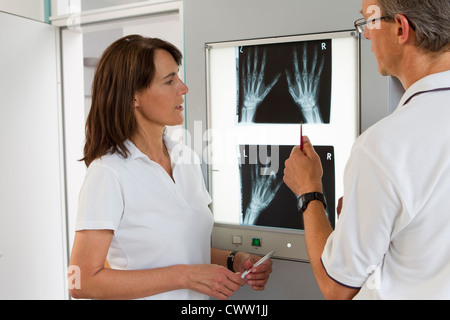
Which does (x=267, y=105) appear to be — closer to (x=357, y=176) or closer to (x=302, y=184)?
(x=302, y=184)

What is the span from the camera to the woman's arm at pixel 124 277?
3.59 feet

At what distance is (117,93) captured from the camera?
1.21 meters

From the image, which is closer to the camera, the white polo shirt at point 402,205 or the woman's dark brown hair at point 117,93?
the white polo shirt at point 402,205

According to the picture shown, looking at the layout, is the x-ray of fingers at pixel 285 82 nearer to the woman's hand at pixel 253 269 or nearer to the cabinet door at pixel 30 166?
the woman's hand at pixel 253 269

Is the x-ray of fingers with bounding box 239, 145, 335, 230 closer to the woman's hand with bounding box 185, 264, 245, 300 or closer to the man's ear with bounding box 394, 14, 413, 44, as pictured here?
the woman's hand with bounding box 185, 264, 245, 300

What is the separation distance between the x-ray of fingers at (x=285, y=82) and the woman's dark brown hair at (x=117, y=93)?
397mm

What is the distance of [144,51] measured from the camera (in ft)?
4.03

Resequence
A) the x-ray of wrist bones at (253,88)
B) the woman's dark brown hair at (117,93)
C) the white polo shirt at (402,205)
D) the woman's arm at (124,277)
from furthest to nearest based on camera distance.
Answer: the x-ray of wrist bones at (253,88) < the woman's dark brown hair at (117,93) < the woman's arm at (124,277) < the white polo shirt at (402,205)

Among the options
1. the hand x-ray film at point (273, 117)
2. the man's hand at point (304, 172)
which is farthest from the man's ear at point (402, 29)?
the hand x-ray film at point (273, 117)

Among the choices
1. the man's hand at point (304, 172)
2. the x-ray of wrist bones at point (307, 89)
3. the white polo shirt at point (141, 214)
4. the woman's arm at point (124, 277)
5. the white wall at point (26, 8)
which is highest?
the white wall at point (26, 8)

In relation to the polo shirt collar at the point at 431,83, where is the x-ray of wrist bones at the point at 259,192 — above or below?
below

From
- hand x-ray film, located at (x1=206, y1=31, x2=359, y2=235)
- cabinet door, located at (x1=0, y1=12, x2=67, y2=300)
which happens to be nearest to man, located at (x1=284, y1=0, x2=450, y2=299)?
hand x-ray film, located at (x1=206, y1=31, x2=359, y2=235)

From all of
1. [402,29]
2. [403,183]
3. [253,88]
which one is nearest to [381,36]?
[402,29]
